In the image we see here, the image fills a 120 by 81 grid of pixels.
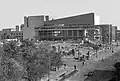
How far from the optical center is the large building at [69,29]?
87.1 metres

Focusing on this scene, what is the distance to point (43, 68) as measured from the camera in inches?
848

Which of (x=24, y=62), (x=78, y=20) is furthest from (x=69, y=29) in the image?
(x=24, y=62)

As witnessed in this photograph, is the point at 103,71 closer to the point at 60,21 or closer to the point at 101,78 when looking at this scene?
the point at 101,78

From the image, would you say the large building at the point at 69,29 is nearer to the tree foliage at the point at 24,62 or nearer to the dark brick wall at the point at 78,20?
the dark brick wall at the point at 78,20

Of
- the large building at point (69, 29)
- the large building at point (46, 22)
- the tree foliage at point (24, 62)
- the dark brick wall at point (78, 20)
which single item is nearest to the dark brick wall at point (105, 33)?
the large building at point (69, 29)

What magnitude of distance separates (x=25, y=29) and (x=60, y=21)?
15008mm

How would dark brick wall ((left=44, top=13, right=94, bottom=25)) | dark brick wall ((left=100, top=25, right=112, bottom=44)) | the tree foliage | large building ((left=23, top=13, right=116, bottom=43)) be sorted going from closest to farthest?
the tree foliage → large building ((left=23, top=13, right=116, bottom=43)) → dark brick wall ((left=100, top=25, right=112, bottom=44)) → dark brick wall ((left=44, top=13, right=94, bottom=25))

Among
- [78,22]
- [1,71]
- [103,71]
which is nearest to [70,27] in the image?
[78,22]

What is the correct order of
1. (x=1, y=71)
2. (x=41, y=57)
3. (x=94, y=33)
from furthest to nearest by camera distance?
(x=94, y=33) → (x=41, y=57) → (x=1, y=71)

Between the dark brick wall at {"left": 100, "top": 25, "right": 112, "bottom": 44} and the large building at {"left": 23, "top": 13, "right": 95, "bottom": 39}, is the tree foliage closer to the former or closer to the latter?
A: the dark brick wall at {"left": 100, "top": 25, "right": 112, "bottom": 44}

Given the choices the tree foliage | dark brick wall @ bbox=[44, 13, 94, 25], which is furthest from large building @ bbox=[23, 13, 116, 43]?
the tree foliage

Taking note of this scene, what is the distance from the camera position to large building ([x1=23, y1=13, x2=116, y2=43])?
8706 centimetres

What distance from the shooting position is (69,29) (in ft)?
289

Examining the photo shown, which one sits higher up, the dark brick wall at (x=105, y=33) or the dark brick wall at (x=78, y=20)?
the dark brick wall at (x=78, y=20)
